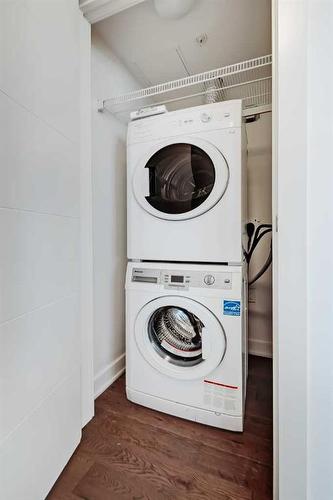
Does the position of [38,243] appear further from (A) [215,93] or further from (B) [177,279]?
(A) [215,93]

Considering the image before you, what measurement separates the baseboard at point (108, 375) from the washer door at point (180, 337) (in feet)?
1.32

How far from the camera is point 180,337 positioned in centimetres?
137

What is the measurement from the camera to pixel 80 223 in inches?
45.9

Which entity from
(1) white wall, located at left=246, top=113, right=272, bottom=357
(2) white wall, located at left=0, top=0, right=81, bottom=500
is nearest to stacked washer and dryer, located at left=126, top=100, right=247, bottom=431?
(2) white wall, located at left=0, top=0, right=81, bottom=500

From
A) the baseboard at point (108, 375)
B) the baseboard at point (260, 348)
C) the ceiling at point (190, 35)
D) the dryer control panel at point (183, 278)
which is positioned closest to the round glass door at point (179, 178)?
the dryer control panel at point (183, 278)

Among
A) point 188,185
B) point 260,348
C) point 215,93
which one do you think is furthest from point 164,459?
point 215,93

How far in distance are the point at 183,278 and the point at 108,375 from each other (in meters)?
0.92

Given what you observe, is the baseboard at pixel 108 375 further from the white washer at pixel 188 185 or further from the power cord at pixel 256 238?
the power cord at pixel 256 238

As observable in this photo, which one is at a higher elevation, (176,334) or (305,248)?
(305,248)

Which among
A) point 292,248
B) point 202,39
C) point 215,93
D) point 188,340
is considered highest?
point 202,39

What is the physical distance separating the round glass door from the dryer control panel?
1.14 feet

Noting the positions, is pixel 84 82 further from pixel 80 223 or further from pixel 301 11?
pixel 301 11

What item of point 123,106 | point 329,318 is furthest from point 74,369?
point 123,106

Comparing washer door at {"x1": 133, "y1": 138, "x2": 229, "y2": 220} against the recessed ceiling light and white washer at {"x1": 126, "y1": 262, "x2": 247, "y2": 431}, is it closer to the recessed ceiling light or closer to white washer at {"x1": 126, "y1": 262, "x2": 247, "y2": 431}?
white washer at {"x1": 126, "y1": 262, "x2": 247, "y2": 431}
